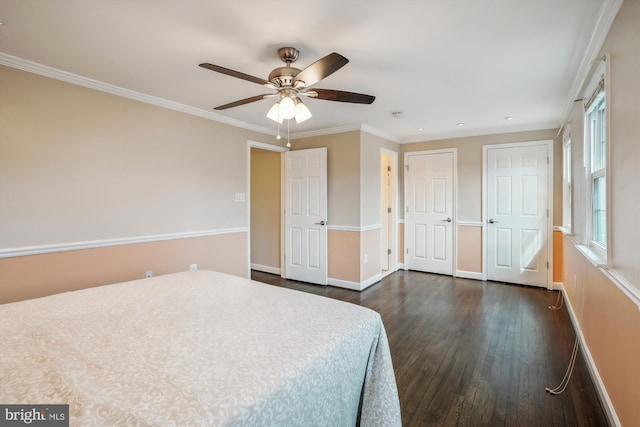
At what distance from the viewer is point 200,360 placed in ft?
3.53

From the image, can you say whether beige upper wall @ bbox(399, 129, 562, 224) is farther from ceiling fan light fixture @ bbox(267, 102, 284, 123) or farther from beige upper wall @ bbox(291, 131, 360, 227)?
ceiling fan light fixture @ bbox(267, 102, 284, 123)

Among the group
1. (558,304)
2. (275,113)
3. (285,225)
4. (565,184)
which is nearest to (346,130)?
(285,225)

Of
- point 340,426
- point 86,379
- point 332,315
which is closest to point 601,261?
point 332,315

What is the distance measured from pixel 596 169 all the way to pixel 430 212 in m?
2.81

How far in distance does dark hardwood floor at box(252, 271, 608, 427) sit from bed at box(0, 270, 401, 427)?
830 millimetres

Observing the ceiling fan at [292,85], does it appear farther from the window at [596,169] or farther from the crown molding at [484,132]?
the crown molding at [484,132]

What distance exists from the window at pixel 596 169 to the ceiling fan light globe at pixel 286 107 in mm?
2043

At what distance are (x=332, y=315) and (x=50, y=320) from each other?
136 centimetres

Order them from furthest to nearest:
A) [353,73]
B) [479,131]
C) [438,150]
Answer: [438,150]
[479,131]
[353,73]

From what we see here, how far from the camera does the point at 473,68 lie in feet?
7.84

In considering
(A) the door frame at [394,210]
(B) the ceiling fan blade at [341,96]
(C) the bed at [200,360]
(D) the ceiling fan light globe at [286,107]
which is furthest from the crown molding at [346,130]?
(C) the bed at [200,360]

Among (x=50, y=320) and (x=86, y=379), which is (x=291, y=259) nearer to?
(x=50, y=320)

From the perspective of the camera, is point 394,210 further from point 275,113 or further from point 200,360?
point 200,360

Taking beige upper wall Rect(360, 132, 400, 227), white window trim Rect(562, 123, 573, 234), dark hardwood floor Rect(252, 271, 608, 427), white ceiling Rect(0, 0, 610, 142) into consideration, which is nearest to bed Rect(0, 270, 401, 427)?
dark hardwood floor Rect(252, 271, 608, 427)
